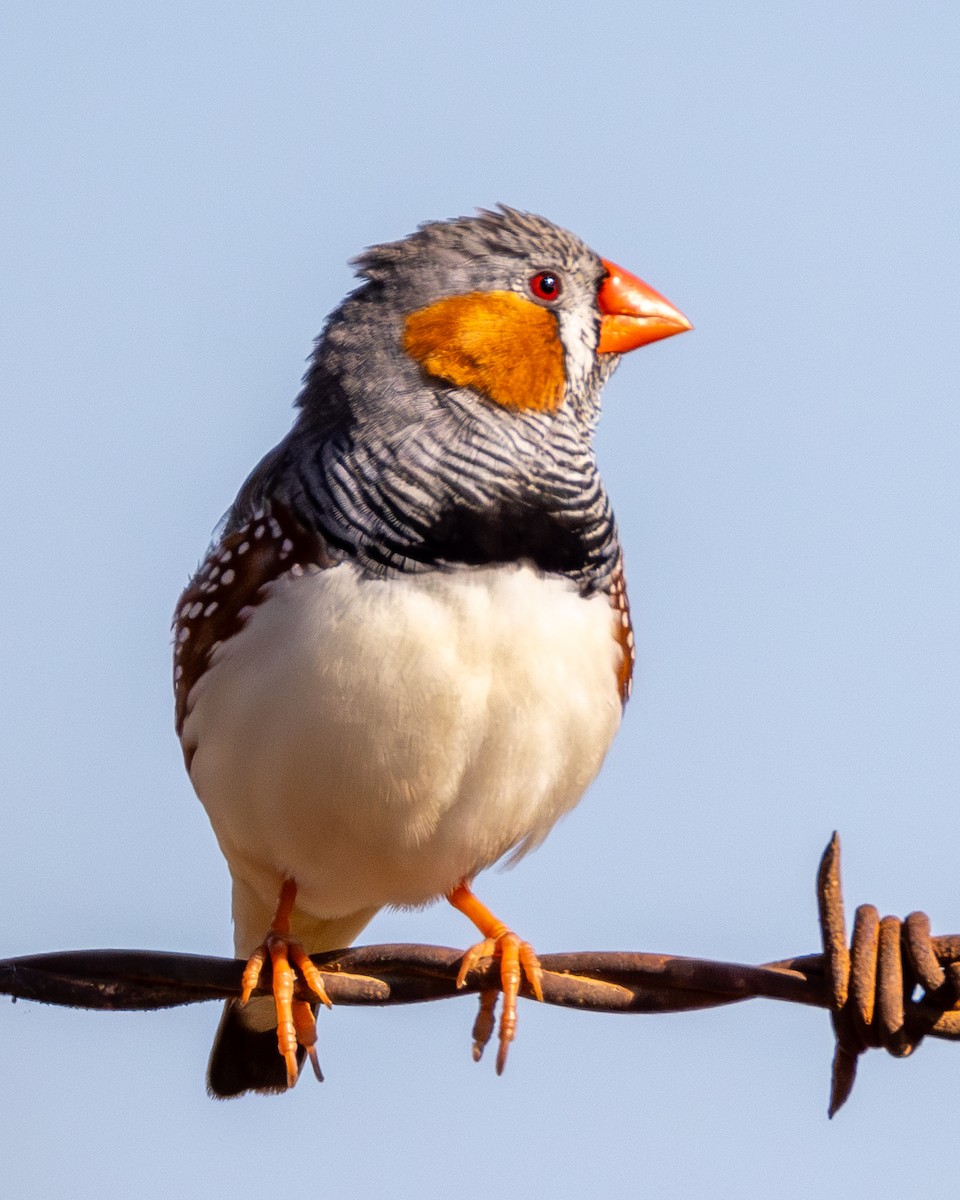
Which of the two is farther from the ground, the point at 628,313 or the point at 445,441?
the point at 628,313

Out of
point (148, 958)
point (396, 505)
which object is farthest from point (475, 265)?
point (148, 958)

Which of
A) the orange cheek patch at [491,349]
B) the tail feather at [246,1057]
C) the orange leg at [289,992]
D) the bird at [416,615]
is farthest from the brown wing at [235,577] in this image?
the tail feather at [246,1057]

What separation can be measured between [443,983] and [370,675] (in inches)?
39.0

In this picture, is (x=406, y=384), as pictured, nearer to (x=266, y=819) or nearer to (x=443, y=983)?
(x=266, y=819)

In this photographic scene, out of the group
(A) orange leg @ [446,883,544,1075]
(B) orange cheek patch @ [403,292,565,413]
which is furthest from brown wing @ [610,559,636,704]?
(A) orange leg @ [446,883,544,1075]

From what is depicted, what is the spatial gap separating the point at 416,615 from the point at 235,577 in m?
0.61

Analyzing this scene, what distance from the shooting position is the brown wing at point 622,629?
468 centimetres

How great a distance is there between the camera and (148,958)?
335 cm

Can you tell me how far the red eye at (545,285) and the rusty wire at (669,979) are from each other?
7.28 feet

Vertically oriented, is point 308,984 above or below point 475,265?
below

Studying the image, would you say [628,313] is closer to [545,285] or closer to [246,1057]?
[545,285]

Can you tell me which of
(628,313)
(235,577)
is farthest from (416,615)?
(628,313)

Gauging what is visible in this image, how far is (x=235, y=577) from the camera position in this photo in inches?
180

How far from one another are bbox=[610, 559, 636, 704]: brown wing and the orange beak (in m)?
0.81
